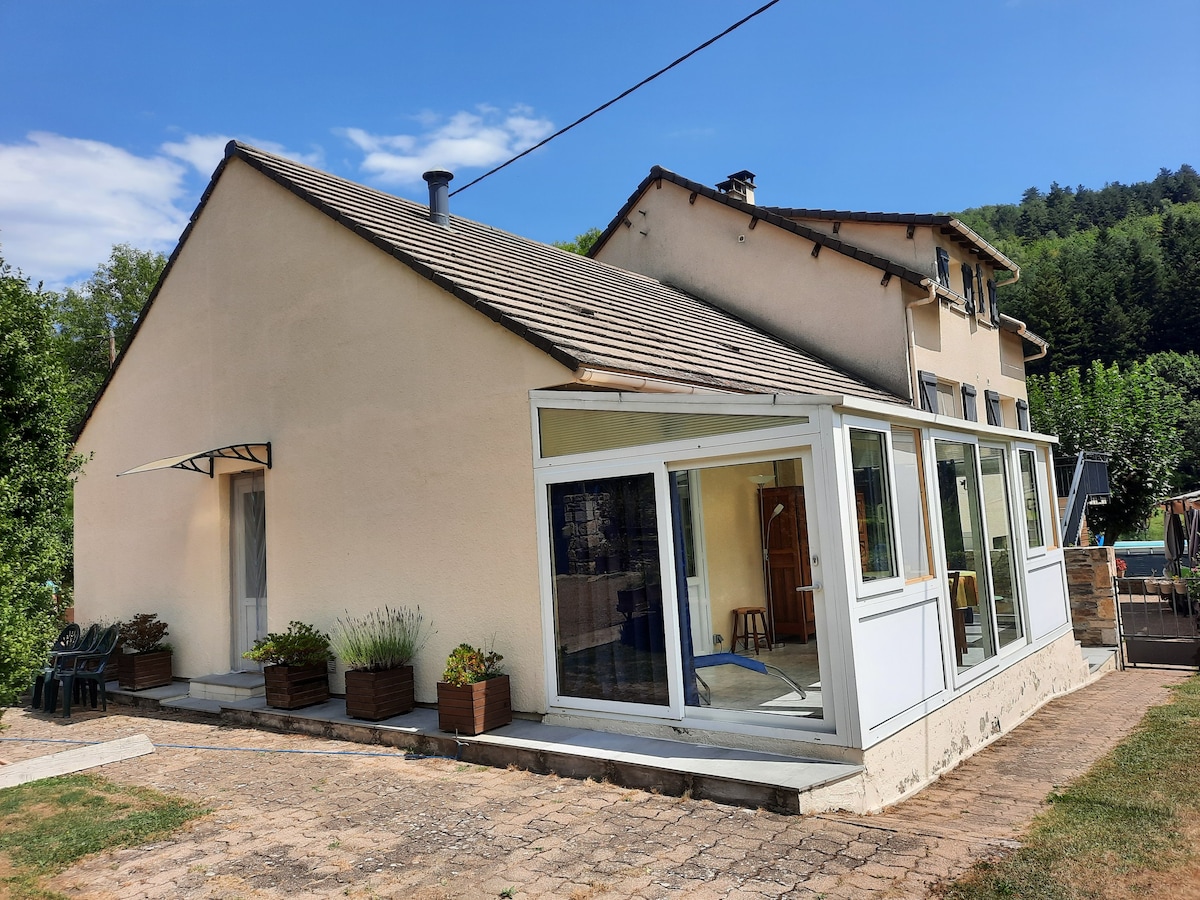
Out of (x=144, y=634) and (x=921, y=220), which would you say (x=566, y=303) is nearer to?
(x=144, y=634)

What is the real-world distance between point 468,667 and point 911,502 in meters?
4.13

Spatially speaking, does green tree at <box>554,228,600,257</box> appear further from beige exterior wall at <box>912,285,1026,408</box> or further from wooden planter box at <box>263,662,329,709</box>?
wooden planter box at <box>263,662,329,709</box>

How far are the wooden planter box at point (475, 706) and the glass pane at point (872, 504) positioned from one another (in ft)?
10.9

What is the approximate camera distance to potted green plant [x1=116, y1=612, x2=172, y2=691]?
10.7 metres

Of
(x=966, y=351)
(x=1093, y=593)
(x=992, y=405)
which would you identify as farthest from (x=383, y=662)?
(x=992, y=405)

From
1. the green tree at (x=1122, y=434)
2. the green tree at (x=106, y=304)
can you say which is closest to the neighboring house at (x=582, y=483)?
the green tree at (x=1122, y=434)

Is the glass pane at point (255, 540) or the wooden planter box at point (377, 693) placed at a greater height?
the glass pane at point (255, 540)

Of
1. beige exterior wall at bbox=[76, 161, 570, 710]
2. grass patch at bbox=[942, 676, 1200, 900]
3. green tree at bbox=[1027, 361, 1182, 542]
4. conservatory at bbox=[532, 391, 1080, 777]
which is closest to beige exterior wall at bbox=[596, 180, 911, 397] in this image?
conservatory at bbox=[532, 391, 1080, 777]

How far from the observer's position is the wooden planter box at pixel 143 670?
35.0 ft

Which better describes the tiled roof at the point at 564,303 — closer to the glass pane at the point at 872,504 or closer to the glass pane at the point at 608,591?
the glass pane at the point at 872,504

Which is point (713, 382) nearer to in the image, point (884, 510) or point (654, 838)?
point (884, 510)

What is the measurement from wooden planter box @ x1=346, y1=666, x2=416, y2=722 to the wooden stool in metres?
3.34

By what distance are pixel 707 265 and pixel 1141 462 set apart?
2013 cm

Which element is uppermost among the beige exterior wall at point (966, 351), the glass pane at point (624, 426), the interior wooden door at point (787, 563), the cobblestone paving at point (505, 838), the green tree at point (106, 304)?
the green tree at point (106, 304)
